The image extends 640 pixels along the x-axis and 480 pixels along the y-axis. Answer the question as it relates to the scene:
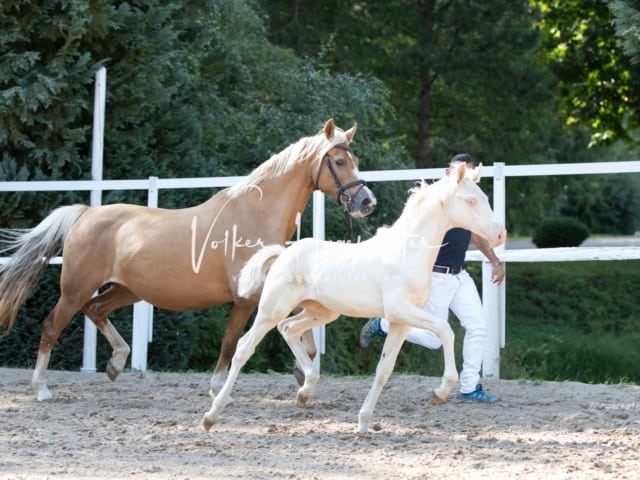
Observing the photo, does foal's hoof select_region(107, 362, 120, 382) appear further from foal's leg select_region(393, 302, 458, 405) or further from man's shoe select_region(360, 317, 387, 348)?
foal's leg select_region(393, 302, 458, 405)

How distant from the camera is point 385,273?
17.8ft

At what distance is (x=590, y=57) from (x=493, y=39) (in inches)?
84.6

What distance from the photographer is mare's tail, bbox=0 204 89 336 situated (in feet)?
25.3

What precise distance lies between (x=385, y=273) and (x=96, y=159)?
512 centimetres

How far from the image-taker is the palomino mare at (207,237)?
6867 millimetres

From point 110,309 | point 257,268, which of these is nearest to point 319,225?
point 110,309

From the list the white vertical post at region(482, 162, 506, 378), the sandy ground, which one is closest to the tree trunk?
the white vertical post at region(482, 162, 506, 378)

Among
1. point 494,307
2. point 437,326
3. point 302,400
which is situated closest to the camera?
point 437,326

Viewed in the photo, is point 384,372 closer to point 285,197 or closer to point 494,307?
point 285,197

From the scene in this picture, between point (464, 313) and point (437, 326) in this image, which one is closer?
point (437, 326)

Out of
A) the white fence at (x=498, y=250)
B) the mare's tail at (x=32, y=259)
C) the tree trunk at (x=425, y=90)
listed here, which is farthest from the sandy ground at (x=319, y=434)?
the tree trunk at (x=425, y=90)

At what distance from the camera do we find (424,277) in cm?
543

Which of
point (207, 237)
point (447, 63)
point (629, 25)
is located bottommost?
point (207, 237)

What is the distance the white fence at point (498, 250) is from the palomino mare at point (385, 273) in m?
2.04
